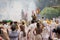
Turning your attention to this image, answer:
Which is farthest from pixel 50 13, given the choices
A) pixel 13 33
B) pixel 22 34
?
pixel 13 33

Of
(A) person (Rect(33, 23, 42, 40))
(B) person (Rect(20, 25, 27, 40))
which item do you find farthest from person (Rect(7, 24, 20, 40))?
(A) person (Rect(33, 23, 42, 40))

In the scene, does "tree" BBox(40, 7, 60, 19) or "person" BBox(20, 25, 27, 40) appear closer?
"person" BBox(20, 25, 27, 40)

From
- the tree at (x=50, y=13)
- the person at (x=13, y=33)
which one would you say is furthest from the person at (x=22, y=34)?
the tree at (x=50, y=13)

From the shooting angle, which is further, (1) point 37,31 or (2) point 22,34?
(2) point 22,34

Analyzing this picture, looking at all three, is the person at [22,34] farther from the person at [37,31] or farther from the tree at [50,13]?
the tree at [50,13]

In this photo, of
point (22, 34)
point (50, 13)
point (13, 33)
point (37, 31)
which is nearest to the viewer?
point (13, 33)

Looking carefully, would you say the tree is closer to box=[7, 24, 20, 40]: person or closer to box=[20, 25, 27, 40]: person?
box=[20, 25, 27, 40]: person

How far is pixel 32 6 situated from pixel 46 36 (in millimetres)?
6216

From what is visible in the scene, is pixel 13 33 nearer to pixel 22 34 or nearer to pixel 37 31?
pixel 22 34

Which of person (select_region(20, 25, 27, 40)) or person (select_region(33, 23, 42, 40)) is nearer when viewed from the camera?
person (select_region(33, 23, 42, 40))

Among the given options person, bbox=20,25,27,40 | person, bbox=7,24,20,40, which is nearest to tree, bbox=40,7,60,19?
person, bbox=20,25,27,40

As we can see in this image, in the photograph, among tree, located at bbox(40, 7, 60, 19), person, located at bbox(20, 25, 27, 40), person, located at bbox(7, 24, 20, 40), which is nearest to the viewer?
person, located at bbox(7, 24, 20, 40)

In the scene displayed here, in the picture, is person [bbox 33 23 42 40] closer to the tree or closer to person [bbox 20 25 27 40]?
person [bbox 20 25 27 40]

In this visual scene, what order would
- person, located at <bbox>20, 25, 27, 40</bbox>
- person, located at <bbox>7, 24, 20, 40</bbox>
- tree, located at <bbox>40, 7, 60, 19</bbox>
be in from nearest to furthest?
Answer: person, located at <bbox>7, 24, 20, 40</bbox>
person, located at <bbox>20, 25, 27, 40</bbox>
tree, located at <bbox>40, 7, 60, 19</bbox>
